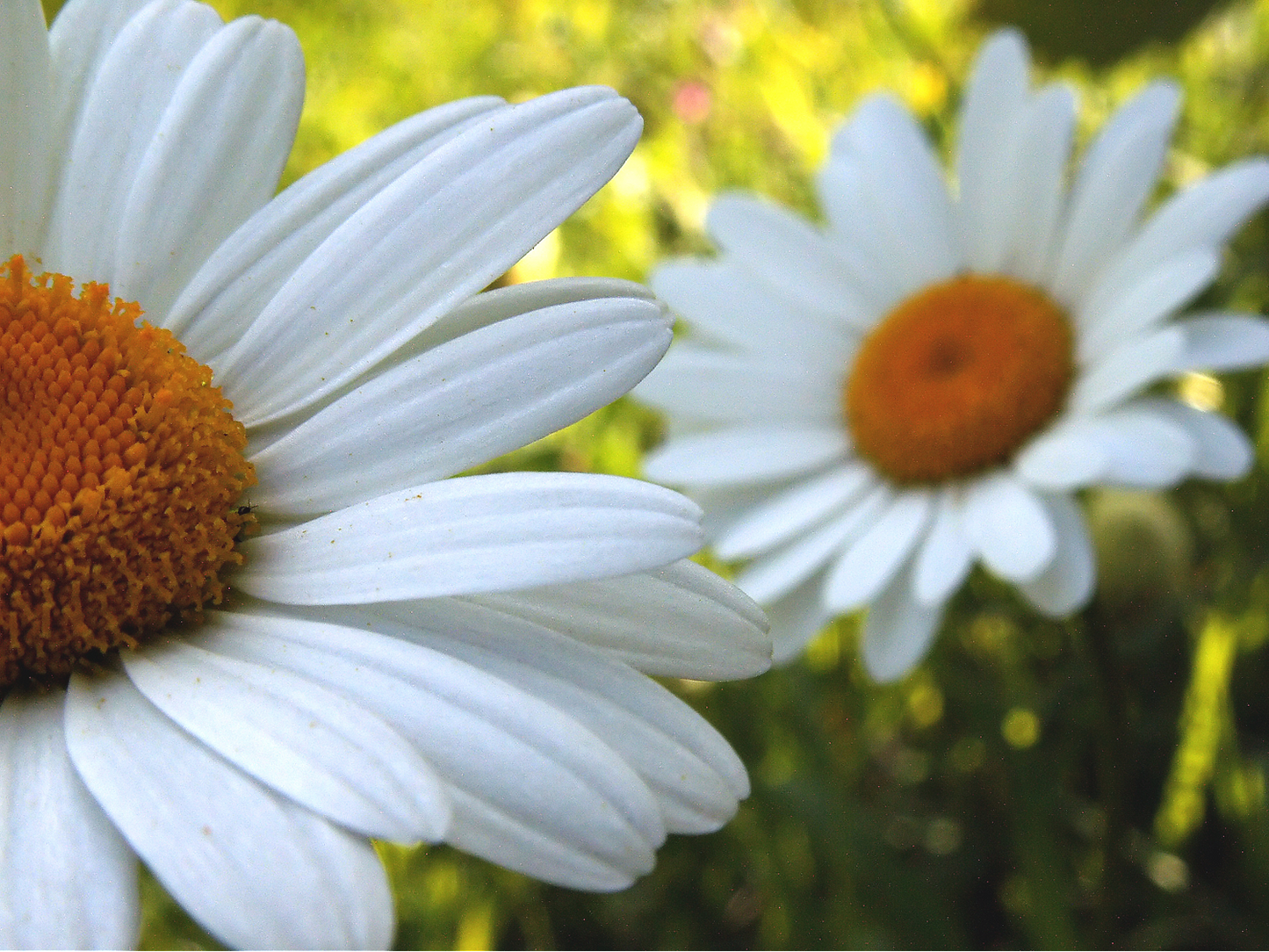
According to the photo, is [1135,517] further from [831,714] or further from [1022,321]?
[831,714]

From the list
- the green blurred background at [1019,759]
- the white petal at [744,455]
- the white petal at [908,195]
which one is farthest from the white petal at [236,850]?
the white petal at [908,195]

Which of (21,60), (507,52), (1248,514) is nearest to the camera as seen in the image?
(21,60)

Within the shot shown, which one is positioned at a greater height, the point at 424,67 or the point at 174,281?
the point at 174,281

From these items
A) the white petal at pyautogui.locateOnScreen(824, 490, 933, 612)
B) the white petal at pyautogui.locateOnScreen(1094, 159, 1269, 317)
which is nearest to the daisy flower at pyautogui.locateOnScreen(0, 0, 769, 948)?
the white petal at pyautogui.locateOnScreen(824, 490, 933, 612)

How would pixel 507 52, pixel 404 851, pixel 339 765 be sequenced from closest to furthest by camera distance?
pixel 339 765, pixel 404 851, pixel 507 52

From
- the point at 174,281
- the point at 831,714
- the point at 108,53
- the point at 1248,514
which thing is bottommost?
the point at 831,714

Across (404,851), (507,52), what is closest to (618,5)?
(507,52)

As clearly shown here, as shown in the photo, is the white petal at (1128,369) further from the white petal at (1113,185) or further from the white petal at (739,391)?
the white petal at (739,391)

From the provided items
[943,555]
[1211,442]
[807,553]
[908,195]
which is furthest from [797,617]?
[908,195]
